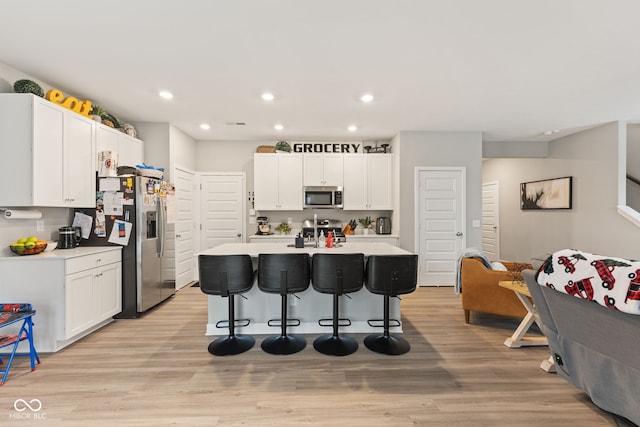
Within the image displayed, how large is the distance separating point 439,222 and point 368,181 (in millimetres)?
1389

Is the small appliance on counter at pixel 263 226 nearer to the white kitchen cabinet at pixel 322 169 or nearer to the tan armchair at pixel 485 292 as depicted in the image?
the white kitchen cabinet at pixel 322 169

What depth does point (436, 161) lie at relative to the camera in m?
4.87

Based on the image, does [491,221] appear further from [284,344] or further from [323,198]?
[284,344]

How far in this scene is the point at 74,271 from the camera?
2.68 m

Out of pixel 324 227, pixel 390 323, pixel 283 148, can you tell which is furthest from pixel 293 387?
pixel 283 148

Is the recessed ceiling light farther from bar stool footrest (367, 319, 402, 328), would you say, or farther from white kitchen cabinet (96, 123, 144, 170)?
white kitchen cabinet (96, 123, 144, 170)

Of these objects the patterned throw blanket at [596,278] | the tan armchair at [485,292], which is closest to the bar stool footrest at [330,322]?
the tan armchair at [485,292]

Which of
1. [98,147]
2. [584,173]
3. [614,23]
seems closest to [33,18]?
[98,147]

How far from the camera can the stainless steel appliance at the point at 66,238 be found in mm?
3102

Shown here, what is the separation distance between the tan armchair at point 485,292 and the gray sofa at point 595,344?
1.22 meters

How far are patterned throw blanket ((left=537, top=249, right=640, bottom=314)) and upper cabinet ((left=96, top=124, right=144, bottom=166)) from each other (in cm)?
450

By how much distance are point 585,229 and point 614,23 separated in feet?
12.6

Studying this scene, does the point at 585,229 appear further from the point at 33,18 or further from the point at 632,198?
the point at 33,18

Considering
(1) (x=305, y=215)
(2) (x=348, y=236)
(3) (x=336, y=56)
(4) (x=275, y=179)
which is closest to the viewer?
(3) (x=336, y=56)
